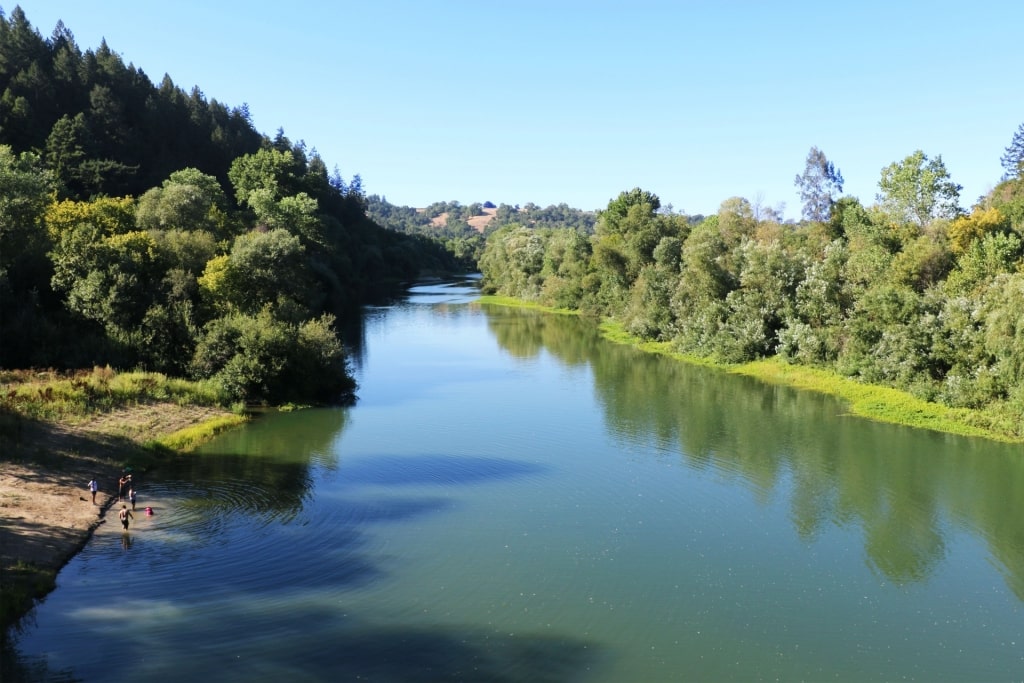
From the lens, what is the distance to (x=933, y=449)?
3597 cm

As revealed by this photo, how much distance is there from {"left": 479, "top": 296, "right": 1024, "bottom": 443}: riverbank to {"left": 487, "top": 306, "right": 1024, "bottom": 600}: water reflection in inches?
48.5

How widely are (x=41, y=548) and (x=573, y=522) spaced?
56.5ft

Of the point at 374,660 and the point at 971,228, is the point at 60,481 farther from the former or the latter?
the point at 971,228

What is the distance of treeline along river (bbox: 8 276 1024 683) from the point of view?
17.8 m

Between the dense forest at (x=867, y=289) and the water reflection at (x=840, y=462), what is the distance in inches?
195

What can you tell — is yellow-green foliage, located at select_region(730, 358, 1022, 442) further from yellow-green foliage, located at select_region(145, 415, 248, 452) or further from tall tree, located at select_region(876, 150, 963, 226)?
yellow-green foliage, located at select_region(145, 415, 248, 452)

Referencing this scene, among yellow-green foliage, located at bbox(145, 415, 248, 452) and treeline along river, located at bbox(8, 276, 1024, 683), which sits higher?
yellow-green foliage, located at bbox(145, 415, 248, 452)

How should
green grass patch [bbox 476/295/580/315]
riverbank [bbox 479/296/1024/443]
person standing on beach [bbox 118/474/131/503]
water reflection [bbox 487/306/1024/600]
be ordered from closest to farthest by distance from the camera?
water reflection [bbox 487/306/1024/600]
person standing on beach [bbox 118/474/131/503]
riverbank [bbox 479/296/1024/443]
green grass patch [bbox 476/295/580/315]

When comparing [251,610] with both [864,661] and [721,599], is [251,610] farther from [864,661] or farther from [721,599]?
[864,661]

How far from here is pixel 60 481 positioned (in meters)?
27.5

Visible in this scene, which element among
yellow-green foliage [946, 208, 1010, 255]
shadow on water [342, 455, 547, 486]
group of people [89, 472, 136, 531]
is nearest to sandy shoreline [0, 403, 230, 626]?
group of people [89, 472, 136, 531]

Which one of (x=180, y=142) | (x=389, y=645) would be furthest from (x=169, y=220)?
(x=180, y=142)

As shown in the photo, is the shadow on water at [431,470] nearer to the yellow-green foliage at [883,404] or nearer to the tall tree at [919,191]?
the yellow-green foliage at [883,404]

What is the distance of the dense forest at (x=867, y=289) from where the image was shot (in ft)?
137
